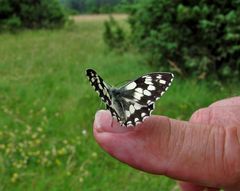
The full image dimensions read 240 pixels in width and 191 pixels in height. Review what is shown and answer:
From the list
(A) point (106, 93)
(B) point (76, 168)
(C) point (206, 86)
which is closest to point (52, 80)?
(C) point (206, 86)

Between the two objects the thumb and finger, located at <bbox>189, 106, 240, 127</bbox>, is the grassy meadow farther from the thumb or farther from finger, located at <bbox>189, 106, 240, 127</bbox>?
the thumb

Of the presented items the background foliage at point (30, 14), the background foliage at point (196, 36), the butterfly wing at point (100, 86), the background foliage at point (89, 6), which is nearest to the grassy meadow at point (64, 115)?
the background foliage at point (196, 36)

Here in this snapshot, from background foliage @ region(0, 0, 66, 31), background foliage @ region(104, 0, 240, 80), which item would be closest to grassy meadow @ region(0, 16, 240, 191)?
background foliage @ region(104, 0, 240, 80)

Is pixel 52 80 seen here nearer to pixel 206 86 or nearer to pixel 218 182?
pixel 206 86

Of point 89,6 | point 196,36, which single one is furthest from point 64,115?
point 89,6

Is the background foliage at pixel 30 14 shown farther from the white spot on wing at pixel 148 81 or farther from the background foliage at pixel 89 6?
the white spot on wing at pixel 148 81

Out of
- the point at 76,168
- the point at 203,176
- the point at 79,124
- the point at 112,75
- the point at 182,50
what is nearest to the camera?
the point at 203,176

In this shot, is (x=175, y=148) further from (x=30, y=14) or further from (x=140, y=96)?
(x=30, y=14)
